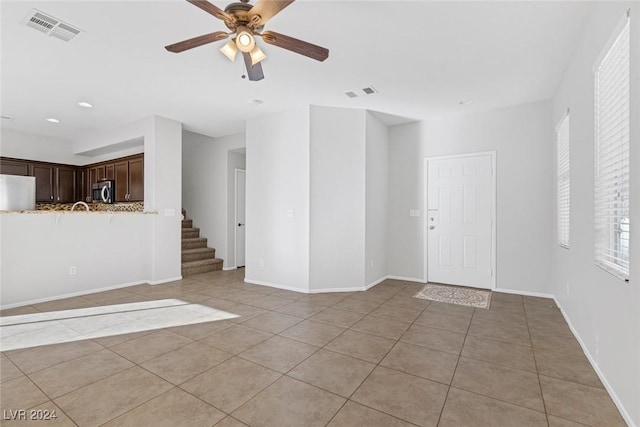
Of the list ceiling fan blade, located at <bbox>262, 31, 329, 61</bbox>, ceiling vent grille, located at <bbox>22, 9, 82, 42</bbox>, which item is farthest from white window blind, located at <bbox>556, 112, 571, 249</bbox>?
ceiling vent grille, located at <bbox>22, 9, 82, 42</bbox>

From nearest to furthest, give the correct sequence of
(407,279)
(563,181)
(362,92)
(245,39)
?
1. (245,39)
2. (563,181)
3. (362,92)
4. (407,279)

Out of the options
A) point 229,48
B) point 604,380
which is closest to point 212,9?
point 229,48

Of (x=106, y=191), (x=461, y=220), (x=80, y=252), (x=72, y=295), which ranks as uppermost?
(x=106, y=191)

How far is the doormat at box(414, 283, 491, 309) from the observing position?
4.12m

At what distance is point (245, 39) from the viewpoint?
86.0 inches

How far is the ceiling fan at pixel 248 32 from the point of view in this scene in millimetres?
1946

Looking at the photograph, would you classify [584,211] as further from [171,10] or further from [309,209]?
[171,10]

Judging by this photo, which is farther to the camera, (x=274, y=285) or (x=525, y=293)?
(x=274, y=285)

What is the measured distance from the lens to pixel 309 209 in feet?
15.1

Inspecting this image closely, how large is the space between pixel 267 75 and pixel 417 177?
3096 millimetres

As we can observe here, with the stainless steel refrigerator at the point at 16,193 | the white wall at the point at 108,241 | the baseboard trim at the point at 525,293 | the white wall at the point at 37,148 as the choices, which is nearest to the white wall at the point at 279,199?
the white wall at the point at 108,241

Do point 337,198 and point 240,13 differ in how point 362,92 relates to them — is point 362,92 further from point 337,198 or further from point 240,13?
point 240,13

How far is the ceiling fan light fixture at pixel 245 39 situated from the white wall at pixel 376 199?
285cm

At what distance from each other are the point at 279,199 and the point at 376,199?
1.64 metres
